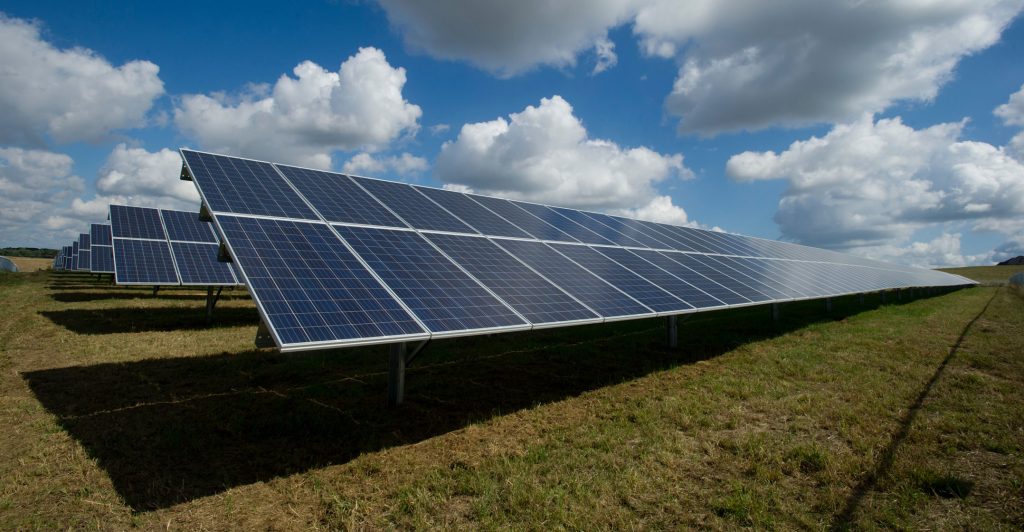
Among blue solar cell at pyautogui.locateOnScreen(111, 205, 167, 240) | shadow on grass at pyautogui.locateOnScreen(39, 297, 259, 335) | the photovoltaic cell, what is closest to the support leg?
the photovoltaic cell

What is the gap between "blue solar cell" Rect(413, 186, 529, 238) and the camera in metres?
14.3

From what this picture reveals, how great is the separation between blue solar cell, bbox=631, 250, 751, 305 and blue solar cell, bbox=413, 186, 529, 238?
500 cm

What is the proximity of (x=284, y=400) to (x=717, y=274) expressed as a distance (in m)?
14.5

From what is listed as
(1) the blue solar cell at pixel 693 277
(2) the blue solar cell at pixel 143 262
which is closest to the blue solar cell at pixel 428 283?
(1) the blue solar cell at pixel 693 277

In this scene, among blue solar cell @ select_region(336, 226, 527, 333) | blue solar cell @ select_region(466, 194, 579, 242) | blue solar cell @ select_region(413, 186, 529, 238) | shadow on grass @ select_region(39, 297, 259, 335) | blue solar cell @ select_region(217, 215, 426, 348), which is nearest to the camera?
blue solar cell @ select_region(217, 215, 426, 348)

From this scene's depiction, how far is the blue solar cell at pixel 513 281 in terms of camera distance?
9914 millimetres

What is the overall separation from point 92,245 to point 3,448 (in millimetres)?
30657

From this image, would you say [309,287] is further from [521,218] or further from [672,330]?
[672,330]

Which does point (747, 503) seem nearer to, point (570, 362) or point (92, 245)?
point (570, 362)

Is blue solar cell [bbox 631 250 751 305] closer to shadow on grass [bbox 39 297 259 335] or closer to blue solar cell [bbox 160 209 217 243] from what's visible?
shadow on grass [bbox 39 297 259 335]

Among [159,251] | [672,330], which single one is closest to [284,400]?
[672,330]

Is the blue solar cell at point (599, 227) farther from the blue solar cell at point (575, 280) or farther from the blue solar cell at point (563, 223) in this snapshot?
the blue solar cell at point (575, 280)

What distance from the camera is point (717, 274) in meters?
18.2

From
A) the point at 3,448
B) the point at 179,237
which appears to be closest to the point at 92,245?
the point at 179,237
